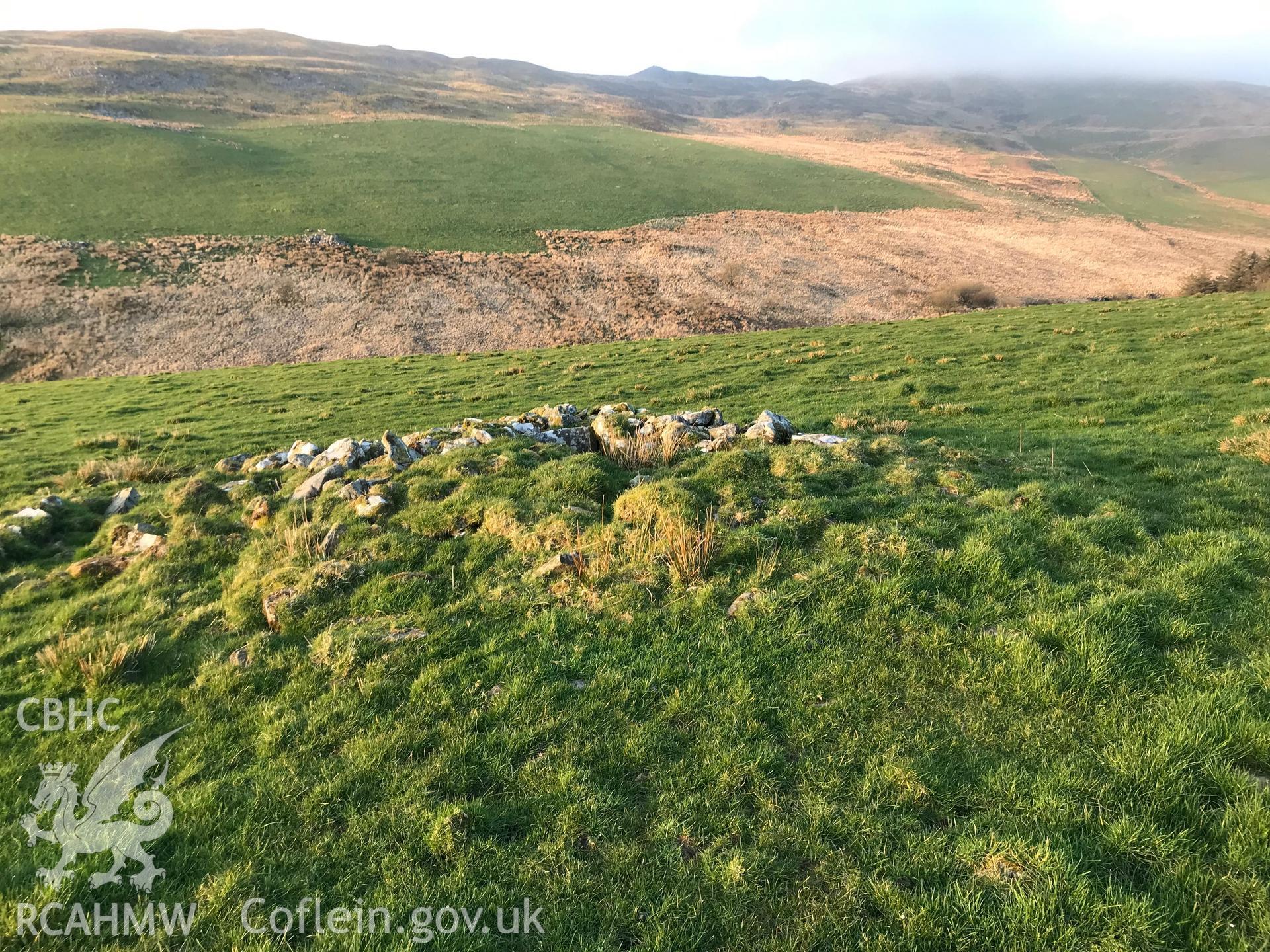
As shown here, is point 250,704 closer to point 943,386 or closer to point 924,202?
point 943,386

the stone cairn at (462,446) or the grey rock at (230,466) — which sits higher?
the stone cairn at (462,446)

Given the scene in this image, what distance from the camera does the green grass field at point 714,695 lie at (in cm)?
392

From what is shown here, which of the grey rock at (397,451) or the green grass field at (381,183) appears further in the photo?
the green grass field at (381,183)

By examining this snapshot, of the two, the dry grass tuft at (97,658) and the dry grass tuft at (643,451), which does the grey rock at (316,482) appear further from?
the dry grass tuft at (643,451)

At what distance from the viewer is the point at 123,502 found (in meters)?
12.5

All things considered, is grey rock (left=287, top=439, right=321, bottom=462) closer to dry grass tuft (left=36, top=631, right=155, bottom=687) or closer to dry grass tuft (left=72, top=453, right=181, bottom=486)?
dry grass tuft (left=72, top=453, right=181, bottom=486)

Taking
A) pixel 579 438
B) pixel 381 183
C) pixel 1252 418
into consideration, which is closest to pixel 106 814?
pixel 579 438

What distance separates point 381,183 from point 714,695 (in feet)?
243

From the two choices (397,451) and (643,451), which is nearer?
(643,451)

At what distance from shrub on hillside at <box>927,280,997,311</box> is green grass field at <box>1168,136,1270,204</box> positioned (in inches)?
4631

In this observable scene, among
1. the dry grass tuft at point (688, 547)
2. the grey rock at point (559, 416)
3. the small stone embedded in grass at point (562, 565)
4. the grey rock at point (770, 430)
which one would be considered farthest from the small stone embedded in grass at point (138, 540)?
the grey rock at point (770, 430)

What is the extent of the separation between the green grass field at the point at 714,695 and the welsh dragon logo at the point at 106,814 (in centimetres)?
13

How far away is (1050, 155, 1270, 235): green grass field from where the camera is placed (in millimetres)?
88625

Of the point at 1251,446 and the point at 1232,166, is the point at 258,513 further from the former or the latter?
the point at 1232,166
